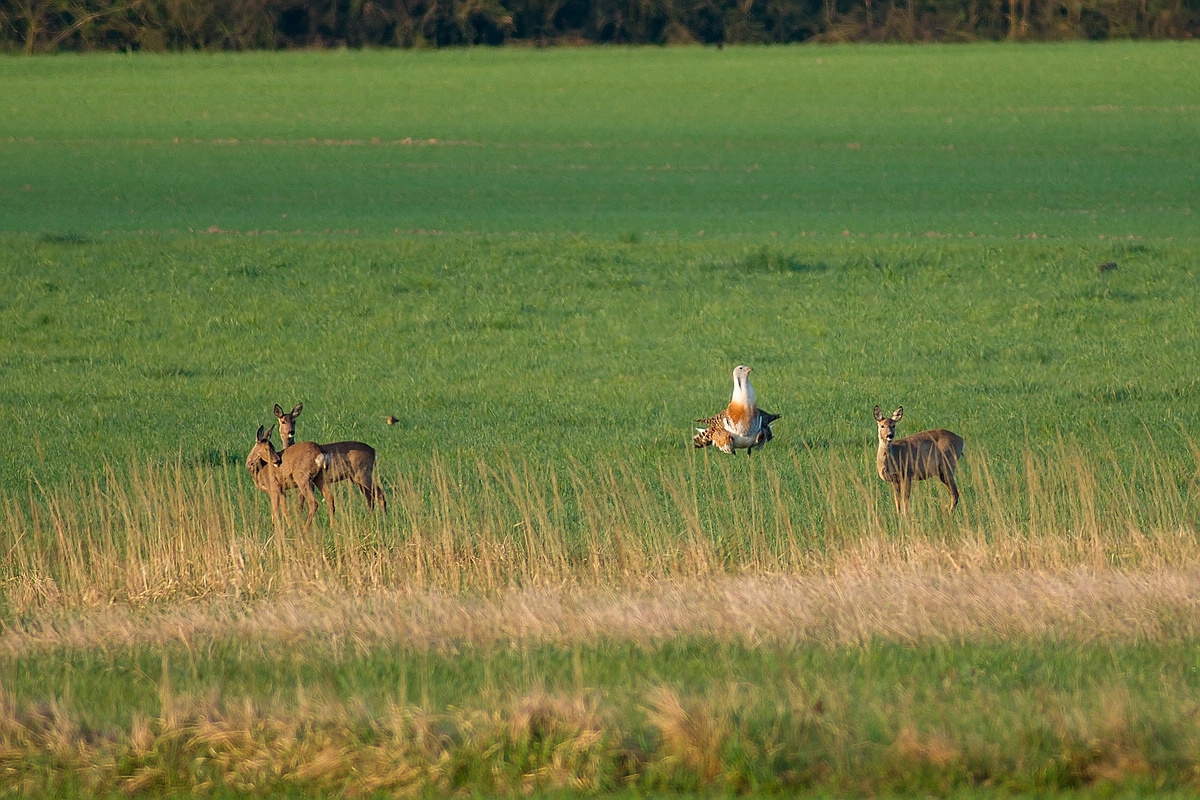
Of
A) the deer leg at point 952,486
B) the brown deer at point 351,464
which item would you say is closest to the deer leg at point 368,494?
the brown deer at point 351,464

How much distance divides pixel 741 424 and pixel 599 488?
4.81 ft

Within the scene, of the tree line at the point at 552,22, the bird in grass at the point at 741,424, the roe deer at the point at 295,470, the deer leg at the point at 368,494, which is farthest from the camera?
the tree line at the point at 552,22

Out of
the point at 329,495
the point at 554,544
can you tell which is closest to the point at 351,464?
the point at 329,495

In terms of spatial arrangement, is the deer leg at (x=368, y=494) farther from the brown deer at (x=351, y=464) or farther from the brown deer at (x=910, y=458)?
the brown deer at (x=910, y=458)

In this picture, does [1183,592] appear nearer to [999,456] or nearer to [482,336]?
[999,456]

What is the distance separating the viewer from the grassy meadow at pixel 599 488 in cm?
596

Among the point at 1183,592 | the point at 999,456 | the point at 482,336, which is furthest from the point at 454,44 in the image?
the point at 1183,592

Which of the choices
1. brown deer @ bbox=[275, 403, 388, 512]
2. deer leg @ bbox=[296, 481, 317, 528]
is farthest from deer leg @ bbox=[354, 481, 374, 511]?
deer leg @ bbox=[296, 481, 317, 528]

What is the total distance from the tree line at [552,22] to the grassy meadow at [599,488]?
21602 millimetres

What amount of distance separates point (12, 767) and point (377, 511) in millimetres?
4747

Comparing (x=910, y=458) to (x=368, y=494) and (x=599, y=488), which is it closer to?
(x=599, y=488)

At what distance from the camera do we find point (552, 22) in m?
60.1

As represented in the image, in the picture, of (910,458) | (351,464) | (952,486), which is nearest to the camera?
(351,464)

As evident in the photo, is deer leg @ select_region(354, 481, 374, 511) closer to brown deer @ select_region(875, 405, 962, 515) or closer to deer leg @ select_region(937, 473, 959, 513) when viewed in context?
brown deer @ select_region(875, 405, 962, 515)
